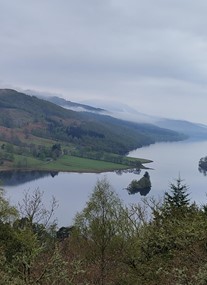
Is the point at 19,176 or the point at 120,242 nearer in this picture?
the point at 120,242

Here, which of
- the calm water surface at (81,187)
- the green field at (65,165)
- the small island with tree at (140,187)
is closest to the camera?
the calm water surface at (81,187)

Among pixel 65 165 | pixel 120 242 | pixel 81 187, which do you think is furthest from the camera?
pixel 65 165

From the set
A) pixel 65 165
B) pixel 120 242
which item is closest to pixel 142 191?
pixel 65 165

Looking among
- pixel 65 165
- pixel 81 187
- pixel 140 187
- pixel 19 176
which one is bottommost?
pixel 19 176

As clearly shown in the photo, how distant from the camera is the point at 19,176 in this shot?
429 feet

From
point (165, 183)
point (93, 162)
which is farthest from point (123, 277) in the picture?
point (93, 162)

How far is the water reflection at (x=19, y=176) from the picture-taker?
390ft

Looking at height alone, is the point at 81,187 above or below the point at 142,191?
below

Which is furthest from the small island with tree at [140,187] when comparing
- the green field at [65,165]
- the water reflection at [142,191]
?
the green field at [65,165]

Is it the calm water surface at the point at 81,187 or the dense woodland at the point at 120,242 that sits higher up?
the dense woodland at the point at 120,242

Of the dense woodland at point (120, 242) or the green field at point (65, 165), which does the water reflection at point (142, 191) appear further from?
the dense woodland at point (120, 242)

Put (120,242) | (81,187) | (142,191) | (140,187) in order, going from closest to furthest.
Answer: (120,242) → (142,191) → (140,187) → (81,187)

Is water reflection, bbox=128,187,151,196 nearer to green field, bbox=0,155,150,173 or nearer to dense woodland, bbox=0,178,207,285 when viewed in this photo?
green field, bbox=0,155,150,173

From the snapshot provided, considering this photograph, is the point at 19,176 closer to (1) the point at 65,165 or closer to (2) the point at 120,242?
(1) the point at 65,165
